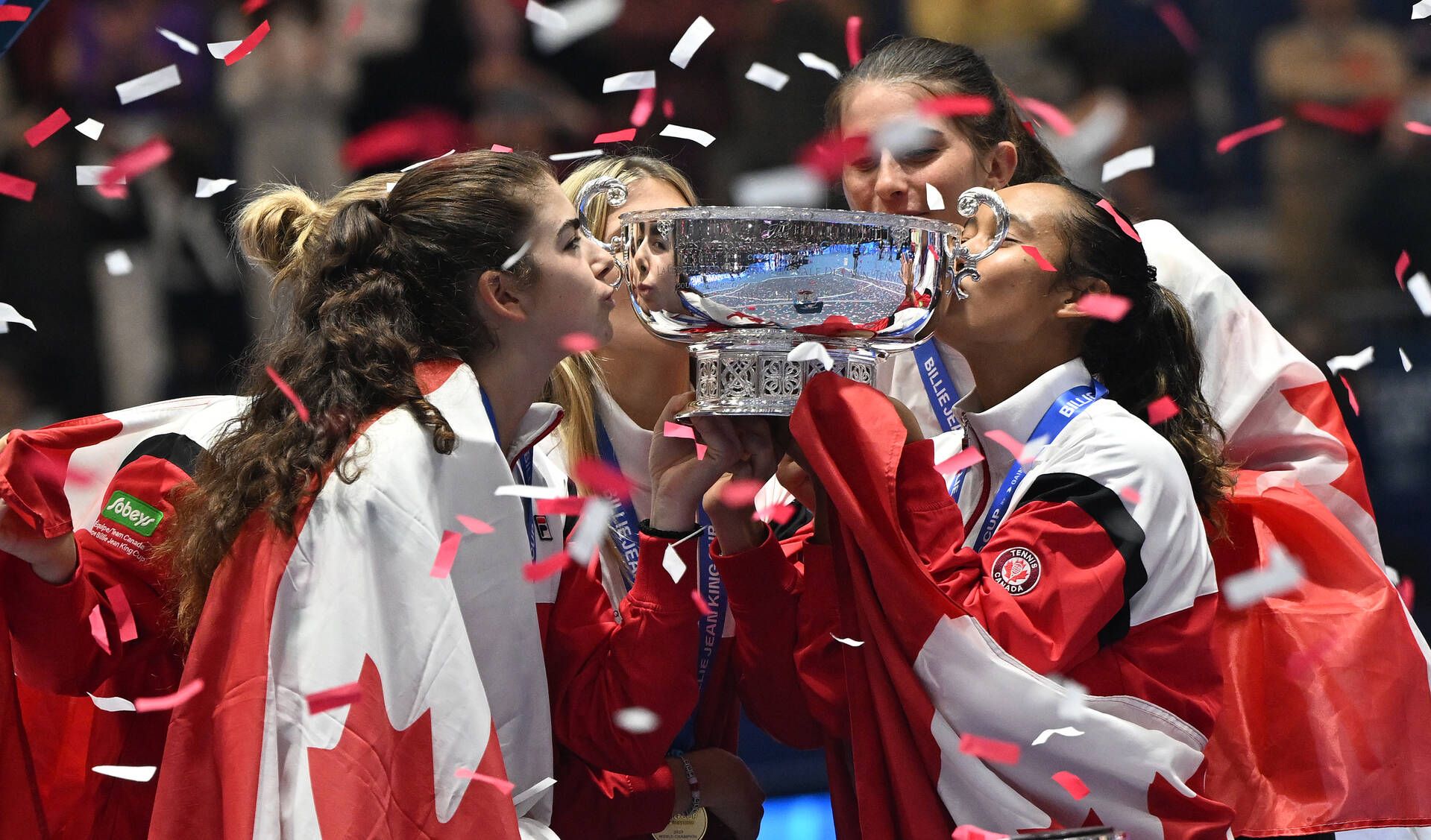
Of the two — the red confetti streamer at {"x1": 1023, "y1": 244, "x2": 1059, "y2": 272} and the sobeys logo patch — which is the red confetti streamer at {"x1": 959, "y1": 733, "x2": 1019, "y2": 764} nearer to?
the red confetti streamer at {"x1": 1023, "y1": 244, "x2": 1059, "y2": 272}

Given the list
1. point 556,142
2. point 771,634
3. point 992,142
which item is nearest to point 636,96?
point 556,142

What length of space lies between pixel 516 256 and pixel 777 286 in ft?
1.25

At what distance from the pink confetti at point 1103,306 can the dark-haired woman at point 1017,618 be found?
0.28 feet

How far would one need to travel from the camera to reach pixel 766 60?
5094 mm

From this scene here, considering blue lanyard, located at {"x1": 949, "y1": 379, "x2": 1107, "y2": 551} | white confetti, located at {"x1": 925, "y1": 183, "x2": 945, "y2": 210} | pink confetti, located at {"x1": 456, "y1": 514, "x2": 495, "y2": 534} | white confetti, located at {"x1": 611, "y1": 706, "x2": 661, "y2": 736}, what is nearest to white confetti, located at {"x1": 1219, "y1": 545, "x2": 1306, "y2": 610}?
blue lanyard, located at {"x1": 949, "y1": 379, "x2": 1107, "y2": 551}

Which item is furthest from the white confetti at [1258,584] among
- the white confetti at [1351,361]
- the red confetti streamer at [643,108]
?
the red confetti streamer at [643,108]

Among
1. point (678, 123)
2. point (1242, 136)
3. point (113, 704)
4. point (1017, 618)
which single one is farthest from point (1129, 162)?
point (113, 704)

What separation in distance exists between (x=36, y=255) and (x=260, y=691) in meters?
2.98

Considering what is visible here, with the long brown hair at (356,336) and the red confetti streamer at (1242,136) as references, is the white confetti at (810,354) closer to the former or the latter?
the long brown hair at (356,336)

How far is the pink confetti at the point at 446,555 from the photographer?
1910 millimetres

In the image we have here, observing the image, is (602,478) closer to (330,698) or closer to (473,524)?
(473,524)

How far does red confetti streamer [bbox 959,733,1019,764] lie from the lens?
6.21ft

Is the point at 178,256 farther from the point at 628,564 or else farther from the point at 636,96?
the point at 628,564

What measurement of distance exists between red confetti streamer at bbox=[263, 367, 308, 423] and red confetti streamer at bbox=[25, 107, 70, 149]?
87.7 inches
